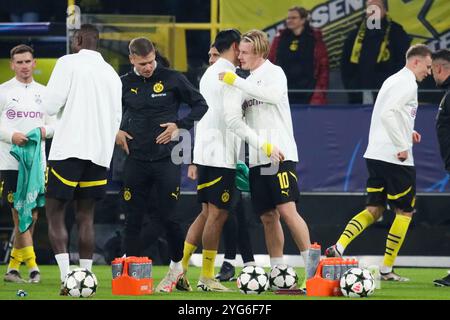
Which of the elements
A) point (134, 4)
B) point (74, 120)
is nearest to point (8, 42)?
point (134, 4)

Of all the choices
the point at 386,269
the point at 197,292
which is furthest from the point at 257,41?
the point at 386,269

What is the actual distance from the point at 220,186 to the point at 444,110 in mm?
2762

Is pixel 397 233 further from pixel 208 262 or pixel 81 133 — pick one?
pixel 81 133

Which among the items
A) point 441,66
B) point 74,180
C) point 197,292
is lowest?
point 197,292

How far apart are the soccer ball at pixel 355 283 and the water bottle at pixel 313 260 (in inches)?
11.2

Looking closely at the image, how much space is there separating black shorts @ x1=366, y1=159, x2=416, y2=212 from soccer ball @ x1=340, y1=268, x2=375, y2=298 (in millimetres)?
2586

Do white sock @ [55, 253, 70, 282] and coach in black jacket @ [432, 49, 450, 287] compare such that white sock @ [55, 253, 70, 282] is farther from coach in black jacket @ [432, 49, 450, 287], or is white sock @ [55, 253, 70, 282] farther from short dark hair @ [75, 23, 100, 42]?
coach in black jacket @ [432, 49, 450, 287]

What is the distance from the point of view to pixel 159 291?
473 inches

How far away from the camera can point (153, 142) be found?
476 inches

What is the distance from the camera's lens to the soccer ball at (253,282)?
11.7m

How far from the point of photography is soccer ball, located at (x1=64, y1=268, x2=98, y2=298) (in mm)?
11148

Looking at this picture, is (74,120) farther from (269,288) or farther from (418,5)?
(418,5)
